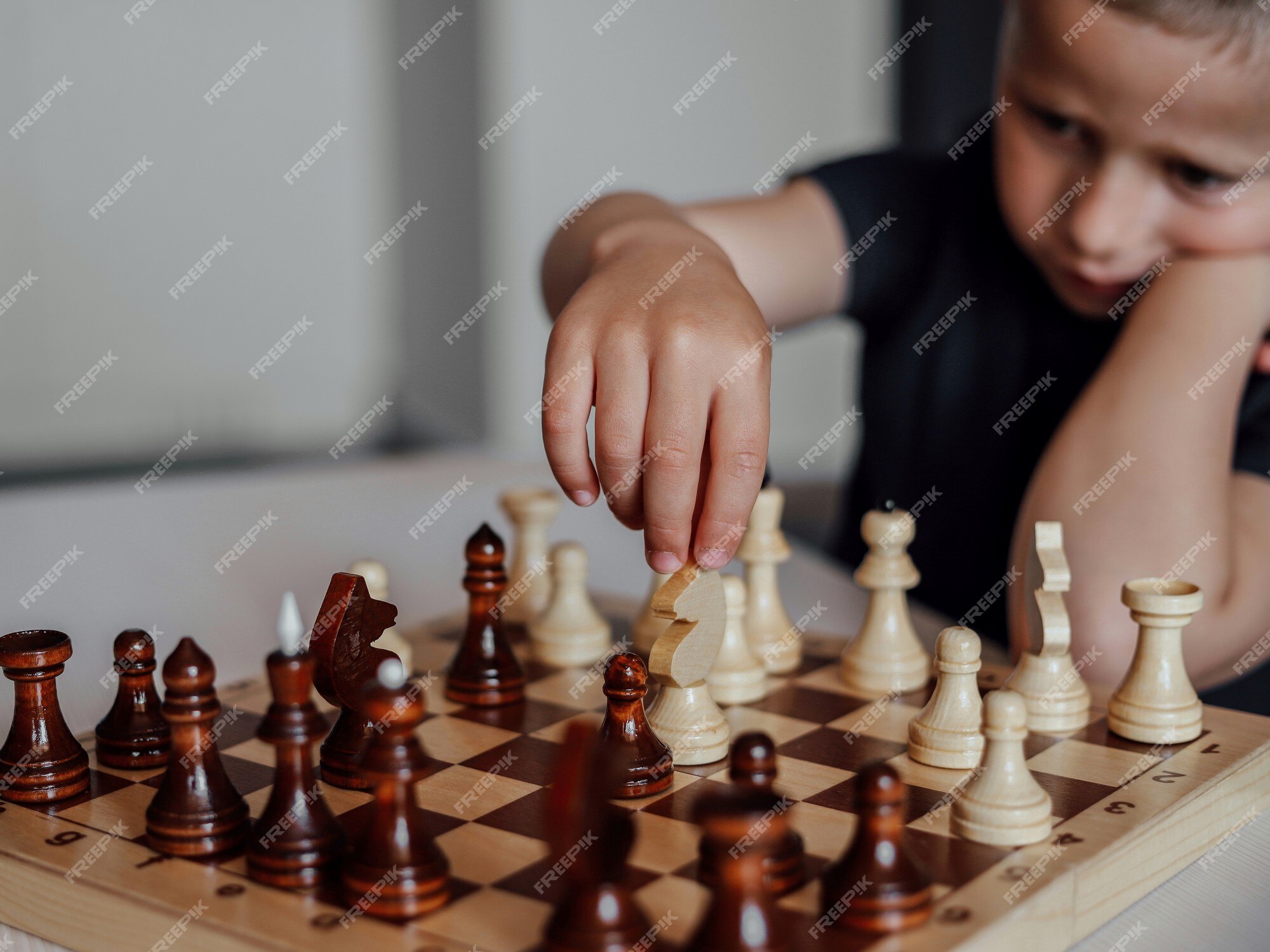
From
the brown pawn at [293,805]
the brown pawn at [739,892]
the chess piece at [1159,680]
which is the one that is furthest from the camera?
the chess piece at [1159,680]

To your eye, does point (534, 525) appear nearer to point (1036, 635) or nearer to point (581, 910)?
point (1036, 635)

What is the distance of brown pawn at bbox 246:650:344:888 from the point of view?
679 millimetres

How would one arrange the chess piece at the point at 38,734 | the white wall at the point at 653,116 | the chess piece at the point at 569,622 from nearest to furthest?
1. the chess piece at the point at 38,734
2. the chess piece at the point at 569,622
3. the white wall at the point at 653,116

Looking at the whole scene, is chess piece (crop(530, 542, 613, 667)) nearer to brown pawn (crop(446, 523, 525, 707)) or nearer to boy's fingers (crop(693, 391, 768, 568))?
brown pawn (crop(446, 523, 525, 707))

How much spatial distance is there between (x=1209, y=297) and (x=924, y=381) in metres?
0.45

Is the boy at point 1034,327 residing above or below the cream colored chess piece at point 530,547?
above

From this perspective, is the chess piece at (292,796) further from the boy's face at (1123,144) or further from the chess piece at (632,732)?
the boy's face at (1123,144)

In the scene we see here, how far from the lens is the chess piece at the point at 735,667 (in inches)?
40.0

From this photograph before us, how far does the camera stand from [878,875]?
2.06ft

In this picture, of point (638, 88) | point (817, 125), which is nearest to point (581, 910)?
point (638, 88)

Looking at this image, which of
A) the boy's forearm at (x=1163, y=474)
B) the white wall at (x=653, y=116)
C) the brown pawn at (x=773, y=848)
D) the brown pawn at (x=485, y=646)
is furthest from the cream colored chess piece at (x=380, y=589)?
the white wall at (x=653, y=116)

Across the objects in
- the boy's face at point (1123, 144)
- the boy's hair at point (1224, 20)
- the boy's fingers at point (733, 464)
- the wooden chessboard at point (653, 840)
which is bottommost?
the wooden chessboard at point (653, 840)

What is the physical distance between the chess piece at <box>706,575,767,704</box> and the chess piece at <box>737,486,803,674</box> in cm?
6

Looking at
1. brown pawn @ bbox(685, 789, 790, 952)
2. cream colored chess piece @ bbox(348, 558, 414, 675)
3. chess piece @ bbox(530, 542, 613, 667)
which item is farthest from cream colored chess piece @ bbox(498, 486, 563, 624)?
brown pawn @ bbox(685, 789, 790, 952)
